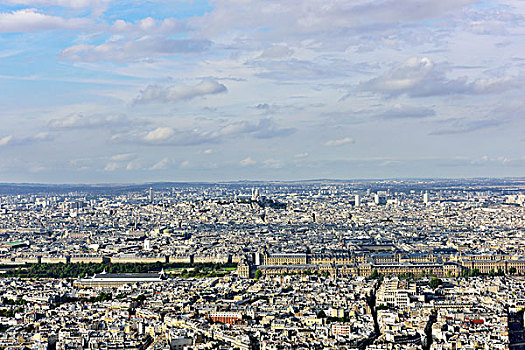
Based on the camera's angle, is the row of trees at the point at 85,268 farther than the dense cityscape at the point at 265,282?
Yes

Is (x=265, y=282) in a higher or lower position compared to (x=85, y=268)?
higher

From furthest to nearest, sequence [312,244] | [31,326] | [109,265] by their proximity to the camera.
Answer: [312,244] → [109,265] → [31,326]

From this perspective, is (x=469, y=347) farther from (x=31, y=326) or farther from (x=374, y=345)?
(x=31, y=326)

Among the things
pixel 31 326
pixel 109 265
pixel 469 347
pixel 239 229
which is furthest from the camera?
pixel 239 229

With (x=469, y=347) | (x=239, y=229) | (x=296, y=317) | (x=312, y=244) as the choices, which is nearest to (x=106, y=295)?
(x=296, y=317)

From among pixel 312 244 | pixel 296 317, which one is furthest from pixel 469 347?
pixel 312 244

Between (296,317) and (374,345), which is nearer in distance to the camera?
(374,345)

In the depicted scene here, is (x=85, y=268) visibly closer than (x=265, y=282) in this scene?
No
